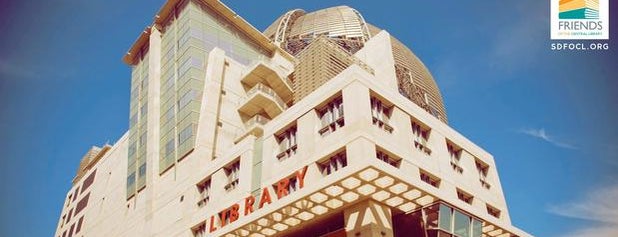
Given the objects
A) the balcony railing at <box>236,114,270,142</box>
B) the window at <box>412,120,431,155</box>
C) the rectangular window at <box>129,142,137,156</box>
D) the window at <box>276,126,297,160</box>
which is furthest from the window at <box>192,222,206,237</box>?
the rectangular window at <box>129,142,137,156</box>

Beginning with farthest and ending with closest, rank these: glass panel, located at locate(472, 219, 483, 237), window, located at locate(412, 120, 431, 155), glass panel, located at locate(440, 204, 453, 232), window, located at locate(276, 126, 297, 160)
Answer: window, located at locate(412, 120, 431, 155) → window, located at locate(276, 126, 297, 160) → glass panel, located at locate(472, 219, 483, 237) → glass panel, located at locate(440, 204, 453, 232)

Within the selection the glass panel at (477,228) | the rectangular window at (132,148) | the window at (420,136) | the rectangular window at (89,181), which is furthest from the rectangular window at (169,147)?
the glass panel at (477,228)

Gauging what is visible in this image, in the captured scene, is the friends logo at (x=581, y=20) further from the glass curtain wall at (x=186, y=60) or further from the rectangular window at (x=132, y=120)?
the rectangular window at (x=132, y=120)

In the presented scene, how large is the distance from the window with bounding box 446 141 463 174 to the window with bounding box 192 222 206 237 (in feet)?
63.9

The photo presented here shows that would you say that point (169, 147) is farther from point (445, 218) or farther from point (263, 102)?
point (445, 218)

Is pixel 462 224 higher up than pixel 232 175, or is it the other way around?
pixel 232 175

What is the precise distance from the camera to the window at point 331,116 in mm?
31938

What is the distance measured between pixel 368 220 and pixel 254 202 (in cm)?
941

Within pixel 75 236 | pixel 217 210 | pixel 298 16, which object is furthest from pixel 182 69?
pixel 298 16

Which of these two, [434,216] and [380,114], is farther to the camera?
[380,114]

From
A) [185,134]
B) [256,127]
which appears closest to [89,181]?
[185,134]

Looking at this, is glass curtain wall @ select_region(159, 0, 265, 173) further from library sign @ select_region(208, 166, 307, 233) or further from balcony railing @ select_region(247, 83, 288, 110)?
library sign @ select_region(208, 166, 307, 233)

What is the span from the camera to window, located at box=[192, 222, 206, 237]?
39.4 metres

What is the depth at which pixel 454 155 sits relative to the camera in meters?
38.7
